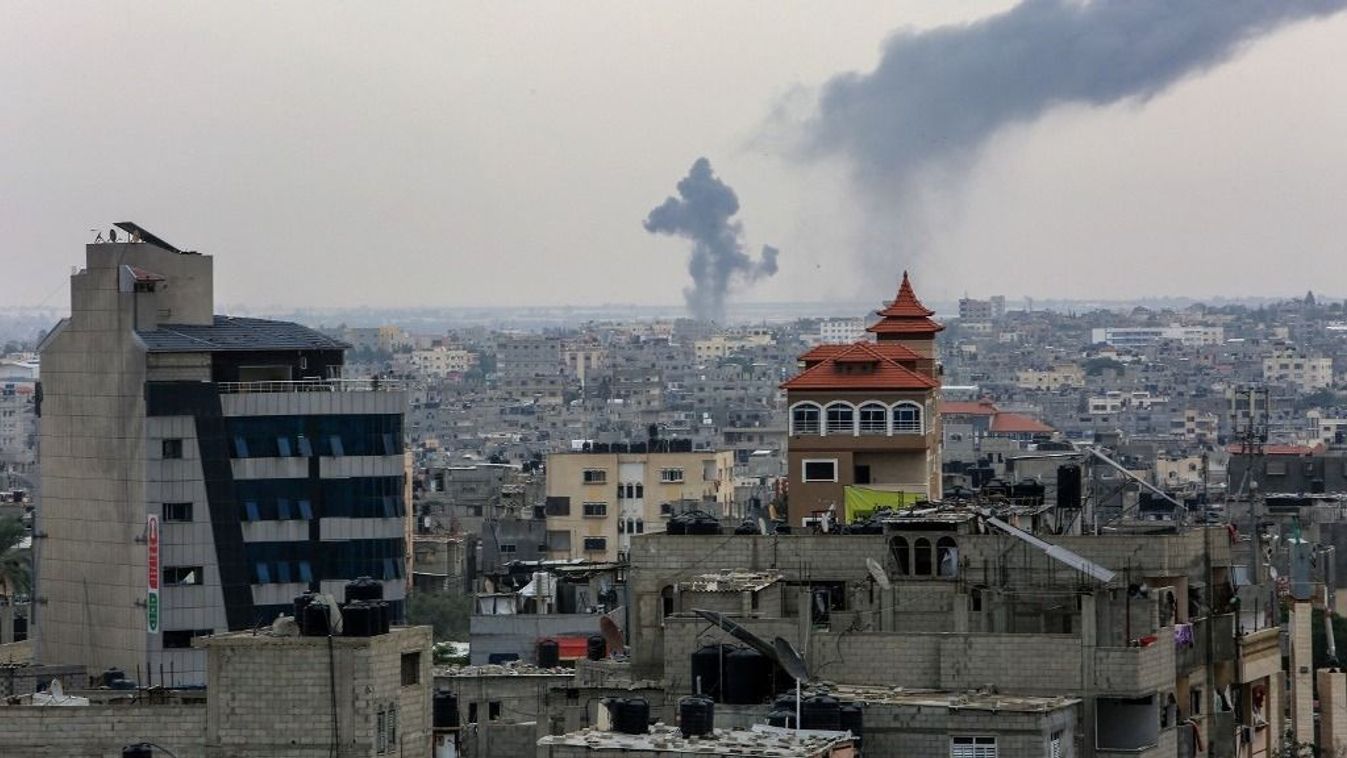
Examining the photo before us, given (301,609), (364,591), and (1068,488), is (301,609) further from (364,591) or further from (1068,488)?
(1068,488)

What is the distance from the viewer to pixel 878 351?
107312mm

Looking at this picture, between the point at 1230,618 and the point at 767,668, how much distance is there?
10.3 meters

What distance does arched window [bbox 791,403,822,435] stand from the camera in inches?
4026

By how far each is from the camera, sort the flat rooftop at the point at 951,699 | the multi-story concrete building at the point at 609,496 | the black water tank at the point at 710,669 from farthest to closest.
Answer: the multi-story concrete building at the point at 609,496 < the black water tank at the point at 710,669 < the flat rooftop at the point at 951,699

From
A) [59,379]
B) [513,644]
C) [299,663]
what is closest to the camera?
[299,663]

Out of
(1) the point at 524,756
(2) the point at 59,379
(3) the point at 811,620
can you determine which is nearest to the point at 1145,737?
(3) the point at 811,620

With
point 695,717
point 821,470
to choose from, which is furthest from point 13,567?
point 695,717

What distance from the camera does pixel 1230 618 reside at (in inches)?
1996

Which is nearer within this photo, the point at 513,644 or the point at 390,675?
the point at 390,675

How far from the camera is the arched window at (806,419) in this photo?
10225cm

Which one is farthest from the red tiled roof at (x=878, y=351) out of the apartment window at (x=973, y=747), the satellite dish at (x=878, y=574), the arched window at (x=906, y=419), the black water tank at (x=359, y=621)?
Result: the apartment window at (x=973, y=747)

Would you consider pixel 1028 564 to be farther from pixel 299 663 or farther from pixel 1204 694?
pixel 299 663

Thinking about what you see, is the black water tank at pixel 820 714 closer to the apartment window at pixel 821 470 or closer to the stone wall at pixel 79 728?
the stone wall at pixel 79 728

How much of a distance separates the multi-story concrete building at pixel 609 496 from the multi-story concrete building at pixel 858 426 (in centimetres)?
4234
